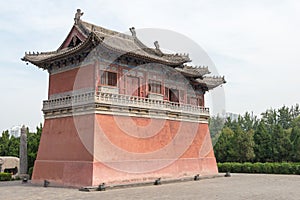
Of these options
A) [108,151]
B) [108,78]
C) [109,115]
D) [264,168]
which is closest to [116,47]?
[108,78]

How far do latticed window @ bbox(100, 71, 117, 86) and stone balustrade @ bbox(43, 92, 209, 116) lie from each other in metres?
0.97

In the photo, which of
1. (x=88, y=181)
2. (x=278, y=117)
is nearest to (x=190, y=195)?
(x=88, y=181)

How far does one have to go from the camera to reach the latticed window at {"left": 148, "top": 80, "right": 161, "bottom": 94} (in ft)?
69.8

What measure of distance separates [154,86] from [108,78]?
3.97 metres

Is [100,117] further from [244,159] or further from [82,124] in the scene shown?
[244,159]

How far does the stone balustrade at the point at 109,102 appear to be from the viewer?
17.5 m

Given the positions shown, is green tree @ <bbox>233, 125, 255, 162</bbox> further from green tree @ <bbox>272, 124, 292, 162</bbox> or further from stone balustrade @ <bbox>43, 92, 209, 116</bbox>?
stone balustrade @ <bbox>43, 92, 209, 116</bbox>

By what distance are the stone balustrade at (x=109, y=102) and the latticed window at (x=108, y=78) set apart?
0.97m

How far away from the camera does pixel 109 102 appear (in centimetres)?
1784

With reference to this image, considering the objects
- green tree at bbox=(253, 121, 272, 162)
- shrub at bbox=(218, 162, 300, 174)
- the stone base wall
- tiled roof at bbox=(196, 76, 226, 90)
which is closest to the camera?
the stone base wall

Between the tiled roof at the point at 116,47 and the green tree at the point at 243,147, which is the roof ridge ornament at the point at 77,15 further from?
the green tree at the point at 243,147

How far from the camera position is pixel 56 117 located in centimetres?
1942

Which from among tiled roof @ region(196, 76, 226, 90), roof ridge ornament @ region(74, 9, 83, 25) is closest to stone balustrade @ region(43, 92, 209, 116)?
roof ridge ornament @ region(74, 9, 83, 25)

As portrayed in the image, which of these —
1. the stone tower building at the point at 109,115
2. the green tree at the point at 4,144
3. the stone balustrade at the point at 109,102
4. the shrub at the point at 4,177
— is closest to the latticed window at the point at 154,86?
the stone tower building at the point at 109,115
